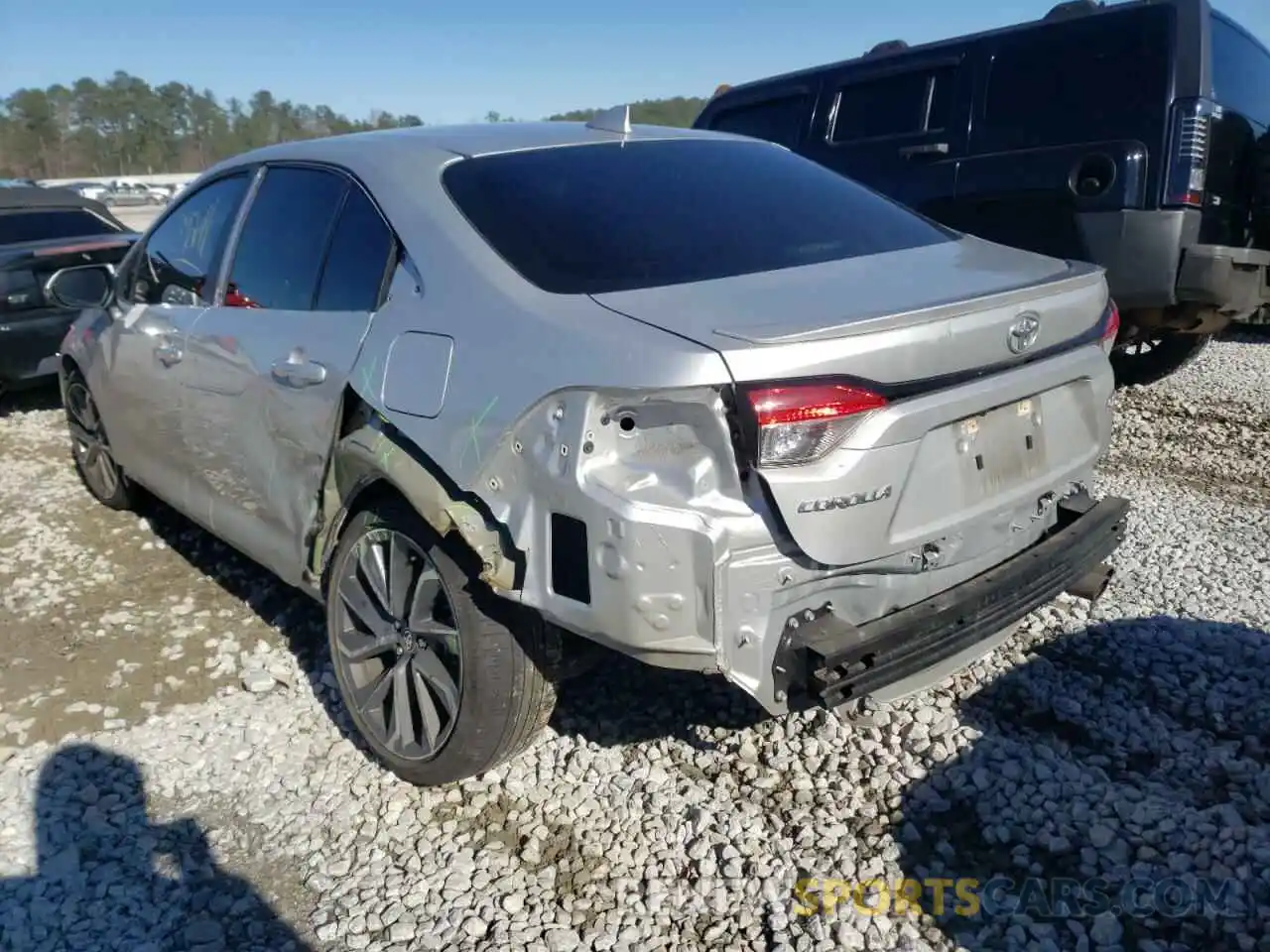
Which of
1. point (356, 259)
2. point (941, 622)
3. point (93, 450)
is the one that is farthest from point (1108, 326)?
point (93, 450)

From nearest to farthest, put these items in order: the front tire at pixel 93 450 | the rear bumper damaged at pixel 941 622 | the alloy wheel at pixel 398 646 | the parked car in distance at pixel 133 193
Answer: the rear bumper damaged at pixel 941 622
the alloy wheel at pixel 398 646
the front tire at pixel 93 450
the parked car in distance at pixel 133 193

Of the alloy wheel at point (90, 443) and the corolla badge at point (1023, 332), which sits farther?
the alloy wheel at point (90, 443)

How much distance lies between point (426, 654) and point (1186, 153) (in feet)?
14.7

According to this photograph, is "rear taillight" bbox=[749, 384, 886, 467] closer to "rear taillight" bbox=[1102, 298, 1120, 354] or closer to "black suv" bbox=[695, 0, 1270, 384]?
"rear taillight" bbox=[1102, 298, 1120, 354]

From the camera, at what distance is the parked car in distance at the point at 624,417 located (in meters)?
2.03

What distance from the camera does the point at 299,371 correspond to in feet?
9.48

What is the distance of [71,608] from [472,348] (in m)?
2.66

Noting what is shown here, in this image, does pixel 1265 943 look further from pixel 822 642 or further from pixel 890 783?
pixel 822 642

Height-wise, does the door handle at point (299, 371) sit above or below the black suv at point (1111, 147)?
below

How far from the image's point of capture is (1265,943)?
83.0 inches

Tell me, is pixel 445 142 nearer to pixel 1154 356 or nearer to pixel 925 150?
pixel 925 150

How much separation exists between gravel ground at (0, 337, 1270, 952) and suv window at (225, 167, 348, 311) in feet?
4.23

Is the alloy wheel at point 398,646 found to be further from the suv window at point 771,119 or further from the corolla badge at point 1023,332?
the suv window at point 771,119

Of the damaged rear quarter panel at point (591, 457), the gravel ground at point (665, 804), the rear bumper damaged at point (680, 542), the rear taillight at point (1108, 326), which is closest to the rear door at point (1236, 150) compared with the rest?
the gravel ground at point (665, 804)
